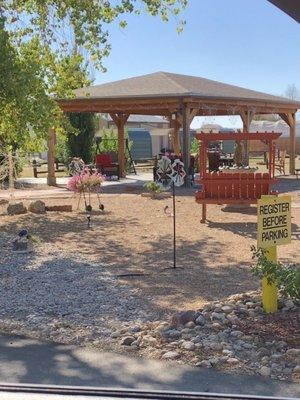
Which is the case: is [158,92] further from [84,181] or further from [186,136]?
[84,181]

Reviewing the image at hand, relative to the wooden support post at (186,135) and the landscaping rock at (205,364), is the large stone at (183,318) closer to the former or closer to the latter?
the landscaping rock at (205,364)

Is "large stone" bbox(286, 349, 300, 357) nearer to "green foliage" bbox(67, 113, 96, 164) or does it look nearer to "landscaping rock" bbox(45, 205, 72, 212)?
"landscaping rock" bbox(45, 205, 72, 212)

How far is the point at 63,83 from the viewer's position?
11727 mm

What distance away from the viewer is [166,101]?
718 inches

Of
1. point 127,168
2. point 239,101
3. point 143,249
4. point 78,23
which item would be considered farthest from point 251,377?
point 127,168

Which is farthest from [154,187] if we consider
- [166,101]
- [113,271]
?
[113,271]

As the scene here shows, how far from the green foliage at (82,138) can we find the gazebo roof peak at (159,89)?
3793mm

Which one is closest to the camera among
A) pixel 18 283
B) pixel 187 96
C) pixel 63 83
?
pixel 18 283

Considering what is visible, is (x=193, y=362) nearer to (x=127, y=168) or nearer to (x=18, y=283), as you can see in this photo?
(x=18, y=283)

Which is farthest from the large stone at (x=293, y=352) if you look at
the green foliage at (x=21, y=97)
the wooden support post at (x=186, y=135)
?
→ the wooden support post at (x=186, y=135)

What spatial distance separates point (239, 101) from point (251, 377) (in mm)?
16869

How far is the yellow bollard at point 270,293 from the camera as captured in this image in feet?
16.0

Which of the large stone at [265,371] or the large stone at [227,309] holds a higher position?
the large stone at [227,309]

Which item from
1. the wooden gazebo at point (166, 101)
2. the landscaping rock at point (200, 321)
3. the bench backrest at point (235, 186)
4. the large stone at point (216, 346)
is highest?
the wooden gazebo at point (166, 101)
